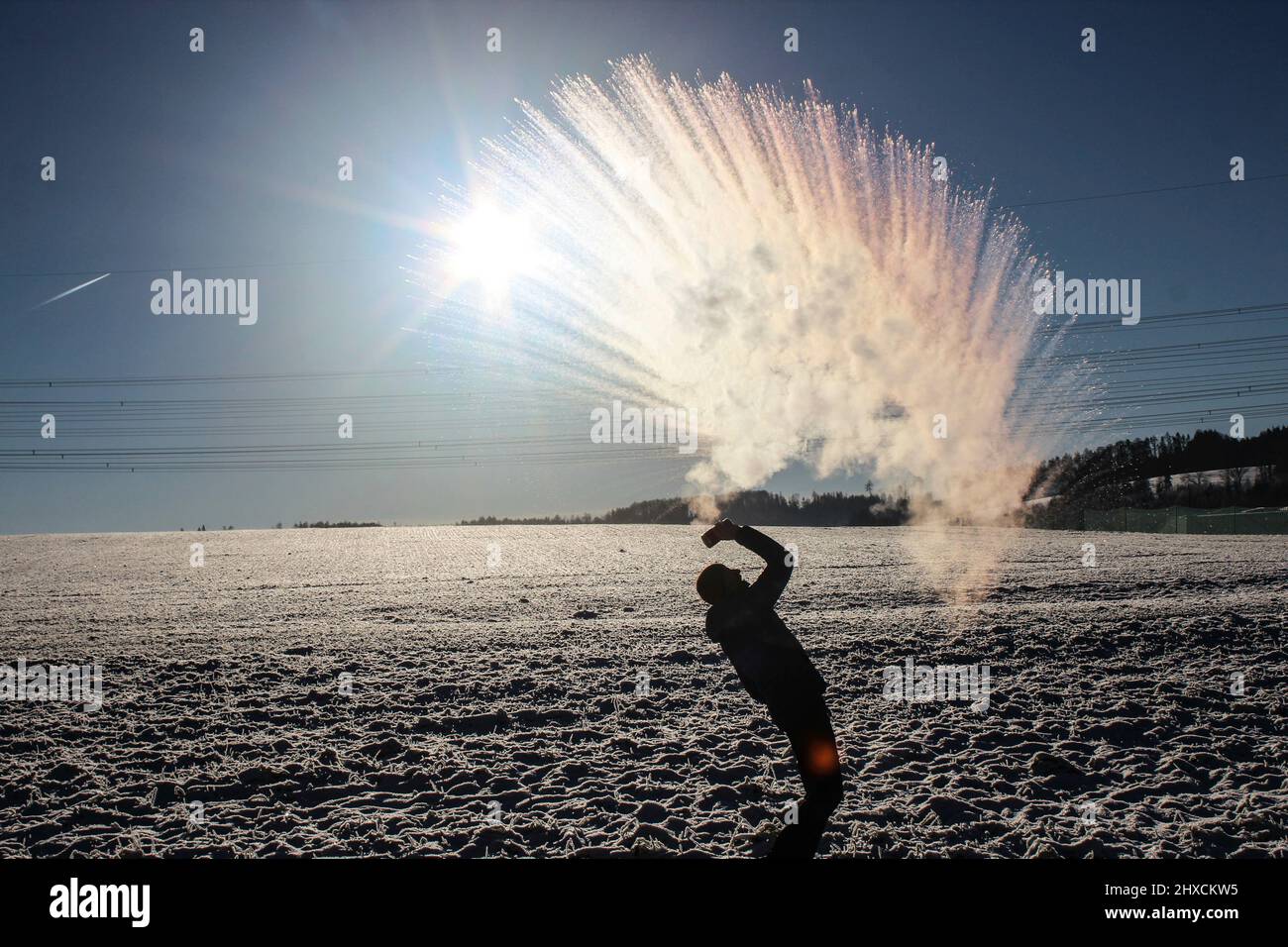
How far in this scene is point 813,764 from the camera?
4715 millimetres

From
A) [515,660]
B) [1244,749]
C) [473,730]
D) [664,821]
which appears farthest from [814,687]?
[515,660]

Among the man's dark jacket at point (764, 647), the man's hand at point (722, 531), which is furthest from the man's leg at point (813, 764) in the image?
the man's hand at point (722, 531)

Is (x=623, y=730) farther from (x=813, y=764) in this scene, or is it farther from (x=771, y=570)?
(x=771, y=570)

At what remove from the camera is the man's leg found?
4.72 metres

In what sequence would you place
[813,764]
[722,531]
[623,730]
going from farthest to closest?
[623,730] → [722,531] → [813,764]

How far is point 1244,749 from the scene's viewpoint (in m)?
7.98

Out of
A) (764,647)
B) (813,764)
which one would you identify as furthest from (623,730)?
(764,647)

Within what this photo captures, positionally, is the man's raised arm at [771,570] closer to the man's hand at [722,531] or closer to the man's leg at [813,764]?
the man's hand at [722,531]

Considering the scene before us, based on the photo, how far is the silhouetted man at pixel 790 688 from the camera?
474cm

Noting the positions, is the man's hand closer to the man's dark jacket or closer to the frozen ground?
the man's dark jacket

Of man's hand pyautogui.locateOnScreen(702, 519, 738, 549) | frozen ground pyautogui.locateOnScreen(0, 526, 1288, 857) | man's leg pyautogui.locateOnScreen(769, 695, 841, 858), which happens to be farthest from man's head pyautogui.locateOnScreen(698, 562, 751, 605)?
frozen ground pyautogui.locateOnScreen(0, 526, 1288, 857)

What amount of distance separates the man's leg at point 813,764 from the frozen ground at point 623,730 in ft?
4.58

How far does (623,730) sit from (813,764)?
5013 millimetres
